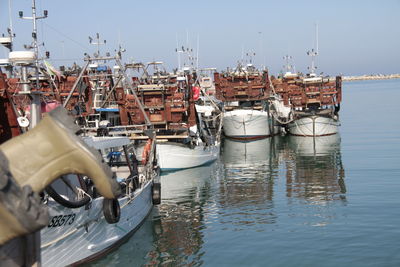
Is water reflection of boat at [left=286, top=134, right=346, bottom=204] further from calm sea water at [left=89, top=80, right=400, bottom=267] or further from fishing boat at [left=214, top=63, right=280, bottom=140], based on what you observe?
fishing boat at [left=214, top=63, right=280, bottom=140]

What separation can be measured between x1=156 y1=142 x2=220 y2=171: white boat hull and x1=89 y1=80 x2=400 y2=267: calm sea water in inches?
28.7

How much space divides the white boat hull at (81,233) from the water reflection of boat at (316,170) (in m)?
9.37

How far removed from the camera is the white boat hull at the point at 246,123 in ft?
153

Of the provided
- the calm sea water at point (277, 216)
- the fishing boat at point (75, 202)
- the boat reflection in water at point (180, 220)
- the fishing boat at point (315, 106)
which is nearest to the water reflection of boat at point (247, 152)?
the calm sea water at point (277, 216)

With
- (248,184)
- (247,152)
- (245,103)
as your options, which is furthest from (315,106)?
(248,184)

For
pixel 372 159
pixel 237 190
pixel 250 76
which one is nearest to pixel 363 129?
pixel 250 76

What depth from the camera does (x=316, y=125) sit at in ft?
152

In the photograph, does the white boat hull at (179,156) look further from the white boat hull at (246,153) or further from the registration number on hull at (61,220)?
the registration number on hull at (61,220)

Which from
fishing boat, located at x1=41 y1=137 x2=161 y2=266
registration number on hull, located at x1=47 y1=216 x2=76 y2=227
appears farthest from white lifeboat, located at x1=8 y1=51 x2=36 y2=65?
registration number on hull, located at x1=47 y1=216 x2=76 y2=227

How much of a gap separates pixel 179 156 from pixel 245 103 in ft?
70.1

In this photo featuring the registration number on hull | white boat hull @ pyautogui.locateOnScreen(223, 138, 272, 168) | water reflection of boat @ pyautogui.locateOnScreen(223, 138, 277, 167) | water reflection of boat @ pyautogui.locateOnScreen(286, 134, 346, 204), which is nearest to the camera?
the registration number on hull

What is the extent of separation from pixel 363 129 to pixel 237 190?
2969 centimetres

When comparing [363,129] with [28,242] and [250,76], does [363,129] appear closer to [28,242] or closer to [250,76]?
[250,76]

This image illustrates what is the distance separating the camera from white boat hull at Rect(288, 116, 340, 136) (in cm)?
4625
